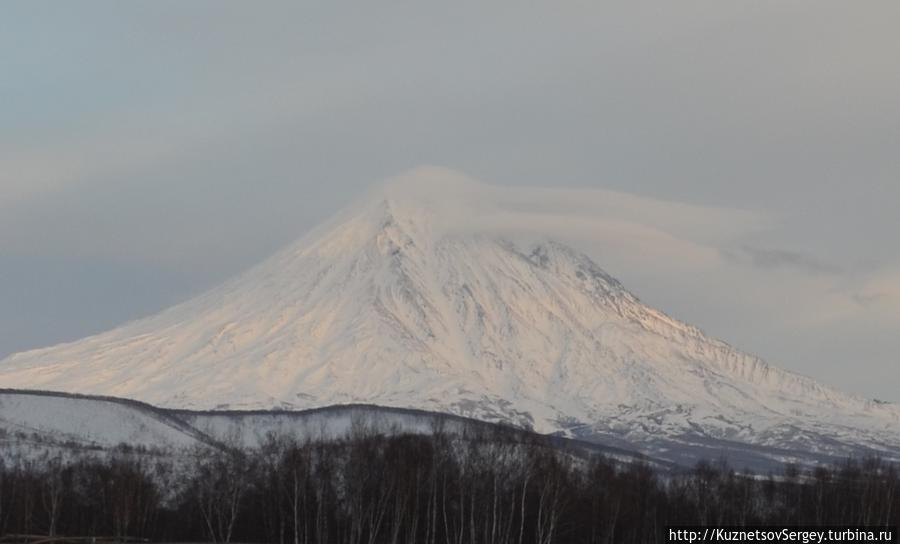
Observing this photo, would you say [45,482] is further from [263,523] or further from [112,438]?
[112,438]

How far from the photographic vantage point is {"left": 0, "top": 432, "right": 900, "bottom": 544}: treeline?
96125 mm

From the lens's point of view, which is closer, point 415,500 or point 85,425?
point 415,500

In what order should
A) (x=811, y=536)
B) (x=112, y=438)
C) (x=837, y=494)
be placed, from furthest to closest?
(x=112, y=438), (x=837, y=494), (x=811, y=536)

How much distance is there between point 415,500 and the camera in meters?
97.6

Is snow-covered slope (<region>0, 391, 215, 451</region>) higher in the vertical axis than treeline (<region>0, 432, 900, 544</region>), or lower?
higher

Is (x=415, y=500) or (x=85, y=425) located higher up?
(x=85, y=425)

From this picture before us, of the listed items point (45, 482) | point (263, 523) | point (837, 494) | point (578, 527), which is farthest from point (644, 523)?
point (45, 482)

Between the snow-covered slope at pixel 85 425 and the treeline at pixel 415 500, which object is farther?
the snow-covered slope at pixel 85 425

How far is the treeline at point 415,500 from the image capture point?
96.1 meters

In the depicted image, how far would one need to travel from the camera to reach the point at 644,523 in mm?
103938

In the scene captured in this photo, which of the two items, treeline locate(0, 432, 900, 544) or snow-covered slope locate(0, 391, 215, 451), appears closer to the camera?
treeline locate(0, 432, 900, 544)

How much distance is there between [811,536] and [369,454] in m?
23.2

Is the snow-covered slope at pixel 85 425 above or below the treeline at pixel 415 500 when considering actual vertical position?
above

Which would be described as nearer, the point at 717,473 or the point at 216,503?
the point at 216,503
